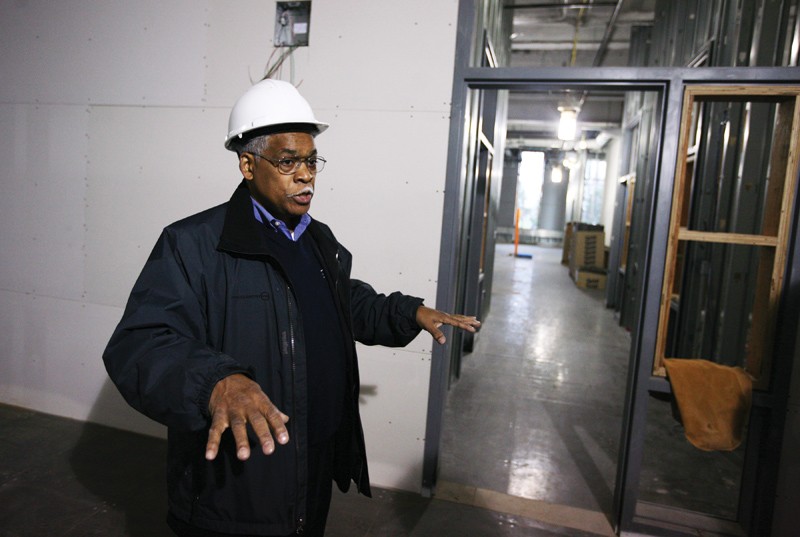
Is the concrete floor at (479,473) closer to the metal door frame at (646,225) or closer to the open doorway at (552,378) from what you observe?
the open doorway at (552,378)

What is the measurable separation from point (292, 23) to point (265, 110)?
1.37 m

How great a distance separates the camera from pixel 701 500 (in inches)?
104

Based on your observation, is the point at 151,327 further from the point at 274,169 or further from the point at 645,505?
the point at 645,505

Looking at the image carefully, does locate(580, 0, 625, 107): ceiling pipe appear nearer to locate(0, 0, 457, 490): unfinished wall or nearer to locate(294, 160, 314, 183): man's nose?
locate(0, 0, 457, 490): unfinished wall

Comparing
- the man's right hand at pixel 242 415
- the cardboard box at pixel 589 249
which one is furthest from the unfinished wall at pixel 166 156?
the cardboard box at pixel 589 249

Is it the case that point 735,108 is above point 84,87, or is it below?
above

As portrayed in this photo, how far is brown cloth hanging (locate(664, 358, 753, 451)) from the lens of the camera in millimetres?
2137

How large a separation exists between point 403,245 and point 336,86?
0.88m

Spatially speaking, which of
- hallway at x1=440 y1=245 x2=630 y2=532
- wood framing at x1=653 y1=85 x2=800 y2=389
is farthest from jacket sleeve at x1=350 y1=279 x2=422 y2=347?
hallway at x1=440 y1=245 x2=630 y2=532

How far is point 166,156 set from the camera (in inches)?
108

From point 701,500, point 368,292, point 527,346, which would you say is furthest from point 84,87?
point 527,346

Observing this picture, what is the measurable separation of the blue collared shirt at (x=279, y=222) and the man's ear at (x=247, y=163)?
0.08 m

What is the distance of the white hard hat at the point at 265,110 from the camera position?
138 cm

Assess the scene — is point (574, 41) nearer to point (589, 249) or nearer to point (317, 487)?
point (589, 249)
